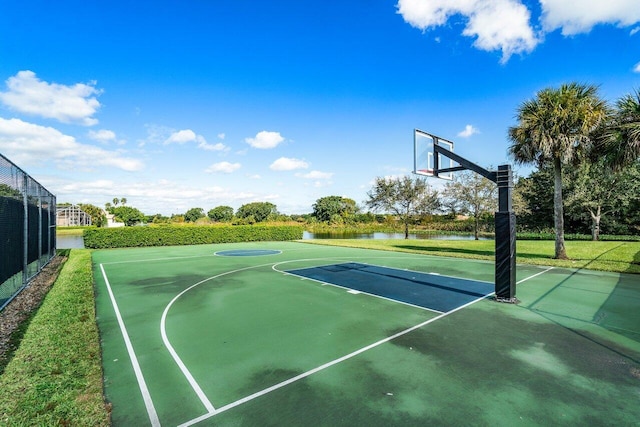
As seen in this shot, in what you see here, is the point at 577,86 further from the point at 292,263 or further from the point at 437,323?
the point at 292,263

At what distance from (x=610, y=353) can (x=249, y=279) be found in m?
9.34

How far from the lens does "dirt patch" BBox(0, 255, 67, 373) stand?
5195 mm

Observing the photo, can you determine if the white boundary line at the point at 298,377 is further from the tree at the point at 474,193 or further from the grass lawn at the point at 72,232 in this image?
the grass lawn at the point at 72,232

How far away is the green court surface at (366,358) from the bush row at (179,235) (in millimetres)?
16580

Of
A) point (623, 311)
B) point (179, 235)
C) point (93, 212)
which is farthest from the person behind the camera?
point (93, 212)

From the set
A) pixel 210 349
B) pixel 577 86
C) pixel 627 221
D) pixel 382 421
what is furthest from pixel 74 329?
pixel 627 221

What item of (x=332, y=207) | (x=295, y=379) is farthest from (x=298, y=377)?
(x=332, y=207)

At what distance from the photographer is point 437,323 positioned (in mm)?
6305

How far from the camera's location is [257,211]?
260 feet

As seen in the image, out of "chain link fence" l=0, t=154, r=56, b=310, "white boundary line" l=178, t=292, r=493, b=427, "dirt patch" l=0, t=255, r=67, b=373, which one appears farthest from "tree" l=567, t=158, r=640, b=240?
"chain link fence" l=0, t=154, r=56, b=310

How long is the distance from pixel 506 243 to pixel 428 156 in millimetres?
4578

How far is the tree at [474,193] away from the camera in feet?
97.2

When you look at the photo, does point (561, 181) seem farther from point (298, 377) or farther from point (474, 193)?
point (298, 377)

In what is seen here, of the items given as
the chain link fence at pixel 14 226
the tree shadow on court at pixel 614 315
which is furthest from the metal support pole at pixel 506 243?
the chain link fence at pixel 14 226
